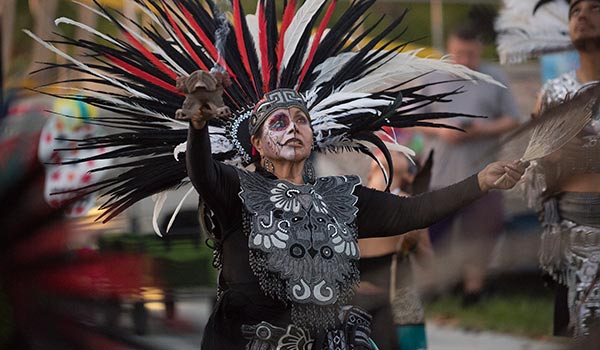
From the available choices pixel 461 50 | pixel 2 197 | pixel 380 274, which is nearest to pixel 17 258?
pixel 2 197

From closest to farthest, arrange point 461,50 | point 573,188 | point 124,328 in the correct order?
point 124,328, point 573,188, point 461,50

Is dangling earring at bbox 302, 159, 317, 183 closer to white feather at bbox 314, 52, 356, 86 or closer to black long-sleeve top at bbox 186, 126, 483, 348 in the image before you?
black long-sleeve top at bbox 186, 126, 483, 348

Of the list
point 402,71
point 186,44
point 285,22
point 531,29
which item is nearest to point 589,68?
point 531,29

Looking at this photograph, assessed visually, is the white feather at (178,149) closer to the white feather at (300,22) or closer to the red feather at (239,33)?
the red feather at (239,33)

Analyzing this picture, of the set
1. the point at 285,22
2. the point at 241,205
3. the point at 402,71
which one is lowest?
the point at 241,205

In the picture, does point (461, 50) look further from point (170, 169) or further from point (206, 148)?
point (206, 148)

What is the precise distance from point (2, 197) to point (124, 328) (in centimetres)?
62

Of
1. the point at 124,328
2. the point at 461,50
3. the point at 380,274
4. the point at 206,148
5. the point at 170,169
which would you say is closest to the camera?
the point at 206,148

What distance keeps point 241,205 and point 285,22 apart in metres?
1.10

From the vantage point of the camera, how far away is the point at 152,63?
4.84m

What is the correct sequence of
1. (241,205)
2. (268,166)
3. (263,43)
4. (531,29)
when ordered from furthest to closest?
1. (531,29)
2. (263,43)
3. (268,166)
4. (241,205)

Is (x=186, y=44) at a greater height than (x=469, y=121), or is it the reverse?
(x=186, y=44)

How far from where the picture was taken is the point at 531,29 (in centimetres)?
639

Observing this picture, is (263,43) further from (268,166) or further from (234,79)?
(268,166)
